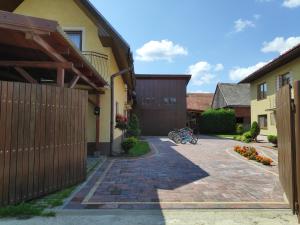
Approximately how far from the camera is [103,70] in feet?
40.4

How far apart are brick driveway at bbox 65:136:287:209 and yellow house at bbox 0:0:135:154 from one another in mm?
2017

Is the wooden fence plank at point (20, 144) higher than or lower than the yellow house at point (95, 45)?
lower

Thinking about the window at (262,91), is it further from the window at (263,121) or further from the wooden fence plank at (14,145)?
the wooden fence plank at (14,145)

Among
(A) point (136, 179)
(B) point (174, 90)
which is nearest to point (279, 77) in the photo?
(B) point (174, 90)

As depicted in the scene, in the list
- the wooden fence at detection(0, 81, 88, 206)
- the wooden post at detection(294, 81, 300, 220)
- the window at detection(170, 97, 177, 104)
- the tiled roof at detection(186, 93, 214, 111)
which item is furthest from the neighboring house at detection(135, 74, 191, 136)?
the wooden post at detection(294, 81, 300, 220)

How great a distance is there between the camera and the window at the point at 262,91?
23.4 meters

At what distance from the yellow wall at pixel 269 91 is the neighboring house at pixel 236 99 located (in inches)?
369

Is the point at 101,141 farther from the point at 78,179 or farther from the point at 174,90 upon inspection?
the point at 174,90

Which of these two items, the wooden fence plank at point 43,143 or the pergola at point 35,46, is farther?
the wooden fence plank at point 43,143

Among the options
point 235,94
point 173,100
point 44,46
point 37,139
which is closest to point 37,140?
point 37,139

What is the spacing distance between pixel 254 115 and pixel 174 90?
8.44m

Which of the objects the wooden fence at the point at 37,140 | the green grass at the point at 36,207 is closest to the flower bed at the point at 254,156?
the wooden fence at the point at 37,140

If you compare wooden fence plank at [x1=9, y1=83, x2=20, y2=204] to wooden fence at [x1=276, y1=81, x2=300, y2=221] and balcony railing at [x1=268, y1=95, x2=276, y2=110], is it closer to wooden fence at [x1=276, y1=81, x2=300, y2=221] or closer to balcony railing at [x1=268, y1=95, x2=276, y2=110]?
wooden fence at [x1=276, y1=81, x2=300, y2=221]

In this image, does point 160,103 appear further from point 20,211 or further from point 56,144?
point 20,211
